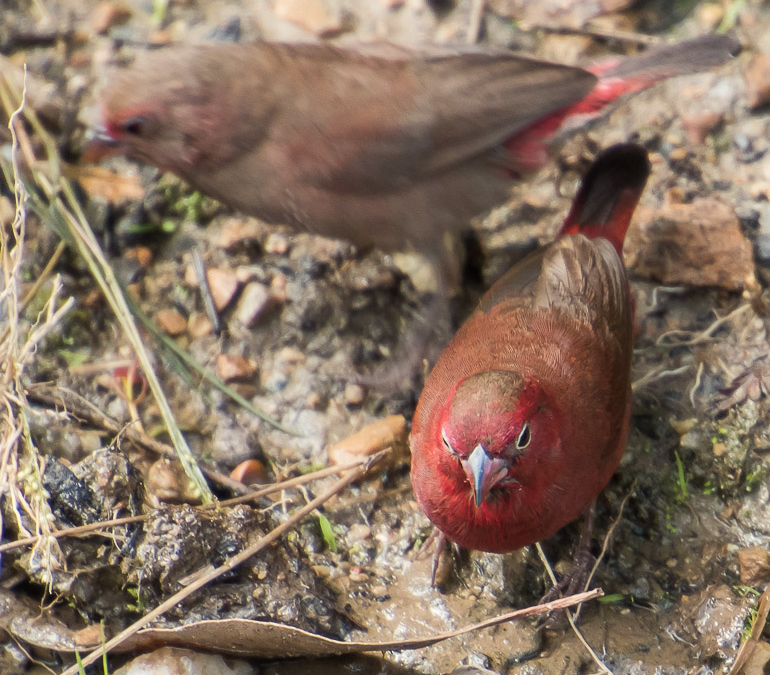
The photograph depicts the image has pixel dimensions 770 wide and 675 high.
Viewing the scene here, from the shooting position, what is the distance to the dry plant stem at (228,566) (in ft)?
11.4

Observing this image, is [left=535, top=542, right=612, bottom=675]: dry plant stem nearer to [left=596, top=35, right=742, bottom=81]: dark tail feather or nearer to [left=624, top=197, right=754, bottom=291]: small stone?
[left=624, top=197, right=754, bottom=291]: small stone

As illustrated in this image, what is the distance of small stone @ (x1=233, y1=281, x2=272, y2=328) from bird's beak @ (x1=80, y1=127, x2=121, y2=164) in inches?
36.0

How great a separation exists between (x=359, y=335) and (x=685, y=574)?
1849 millimetres

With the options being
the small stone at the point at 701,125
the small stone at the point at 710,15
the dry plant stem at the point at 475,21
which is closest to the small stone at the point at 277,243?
the dry plant stem at the point at 475,21

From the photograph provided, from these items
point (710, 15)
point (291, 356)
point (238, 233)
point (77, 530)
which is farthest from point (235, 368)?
point (710, 15)

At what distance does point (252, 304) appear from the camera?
4707mm

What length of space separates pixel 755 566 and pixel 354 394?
1.87 m

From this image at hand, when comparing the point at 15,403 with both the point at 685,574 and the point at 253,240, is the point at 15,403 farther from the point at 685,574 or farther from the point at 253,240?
the point at 685,574

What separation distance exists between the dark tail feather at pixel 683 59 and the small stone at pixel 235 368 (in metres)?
2.27

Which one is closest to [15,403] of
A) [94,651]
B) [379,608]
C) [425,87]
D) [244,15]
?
[94,651]

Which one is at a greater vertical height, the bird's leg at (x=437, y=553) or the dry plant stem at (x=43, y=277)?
the dry plant stem at (x=43, y=277)

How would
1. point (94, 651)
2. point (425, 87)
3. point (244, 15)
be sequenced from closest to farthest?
point (94, 651), point (425, 87), point (244, 15)

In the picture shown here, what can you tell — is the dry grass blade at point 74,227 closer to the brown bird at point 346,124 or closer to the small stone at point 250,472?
the small stone at point 250,472

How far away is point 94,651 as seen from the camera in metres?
3.52
